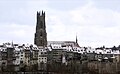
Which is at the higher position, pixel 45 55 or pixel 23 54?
pixel 23 54

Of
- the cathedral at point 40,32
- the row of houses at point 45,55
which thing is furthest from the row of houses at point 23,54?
the cathedral at point 40,32

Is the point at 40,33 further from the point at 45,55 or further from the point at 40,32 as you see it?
the point at 45,55

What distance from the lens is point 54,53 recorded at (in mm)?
89062

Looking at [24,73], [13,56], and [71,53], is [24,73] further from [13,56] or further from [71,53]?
[71,53]

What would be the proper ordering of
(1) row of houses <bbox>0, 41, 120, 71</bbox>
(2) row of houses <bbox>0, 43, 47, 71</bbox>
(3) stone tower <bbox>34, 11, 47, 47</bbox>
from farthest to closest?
(3) stone tower <bbox>34, 11, 47, 47</bbox> < (2) row of houses <bbox>0, 43, 47, 71</bbox> < (1) row of houses <bbox>0, 41, 120, 71</bbox>

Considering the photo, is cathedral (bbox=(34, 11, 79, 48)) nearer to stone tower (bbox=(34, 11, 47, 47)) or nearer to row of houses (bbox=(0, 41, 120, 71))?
stone tower (bbox=(34, 11, 47, 47))

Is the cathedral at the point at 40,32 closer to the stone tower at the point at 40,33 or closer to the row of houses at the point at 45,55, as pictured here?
the stone tower at the point at 40,33

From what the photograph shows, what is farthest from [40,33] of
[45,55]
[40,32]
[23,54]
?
[23,54]

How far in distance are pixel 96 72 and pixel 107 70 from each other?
4537 mm

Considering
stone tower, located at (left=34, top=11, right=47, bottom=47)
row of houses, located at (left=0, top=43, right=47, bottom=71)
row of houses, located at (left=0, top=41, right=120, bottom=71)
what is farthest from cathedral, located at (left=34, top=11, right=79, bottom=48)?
row of houses, located at (left=0, top=43, right=47, bottom=71)

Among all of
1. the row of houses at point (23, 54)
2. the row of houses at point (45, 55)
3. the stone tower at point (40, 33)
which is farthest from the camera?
the stone tower at point (40, 33)

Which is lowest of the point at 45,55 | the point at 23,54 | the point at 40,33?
the point at 45,55

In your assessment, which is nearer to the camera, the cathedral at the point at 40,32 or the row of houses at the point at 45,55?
the row of houses at the point at 45,55

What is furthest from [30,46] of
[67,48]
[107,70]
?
[107,70]
